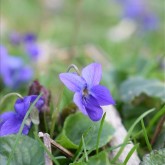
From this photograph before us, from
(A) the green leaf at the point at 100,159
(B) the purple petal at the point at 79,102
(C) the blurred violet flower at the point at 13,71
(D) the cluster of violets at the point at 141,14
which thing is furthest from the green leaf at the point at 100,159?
(D) the cluster of violets at the point at 141,14

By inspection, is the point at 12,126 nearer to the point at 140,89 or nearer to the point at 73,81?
the point at 73,81

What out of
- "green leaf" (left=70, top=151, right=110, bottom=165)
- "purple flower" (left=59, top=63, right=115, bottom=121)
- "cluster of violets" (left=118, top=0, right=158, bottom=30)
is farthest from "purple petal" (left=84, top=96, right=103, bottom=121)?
"cluster of violets" (left=118, top=0, right=158, bottom=30)

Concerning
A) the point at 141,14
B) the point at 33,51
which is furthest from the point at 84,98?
the point at 141,14

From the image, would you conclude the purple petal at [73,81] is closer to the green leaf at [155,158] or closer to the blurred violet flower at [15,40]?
the green leaf at [155,158]

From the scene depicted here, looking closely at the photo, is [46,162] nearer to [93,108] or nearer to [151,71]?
[93,108]

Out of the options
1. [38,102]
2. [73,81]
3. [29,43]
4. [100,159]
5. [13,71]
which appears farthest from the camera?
[29,43]

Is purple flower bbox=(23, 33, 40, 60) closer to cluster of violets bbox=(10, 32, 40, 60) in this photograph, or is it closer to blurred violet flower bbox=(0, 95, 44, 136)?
cluster of violets bbox=(10, 32, 40, 60)
